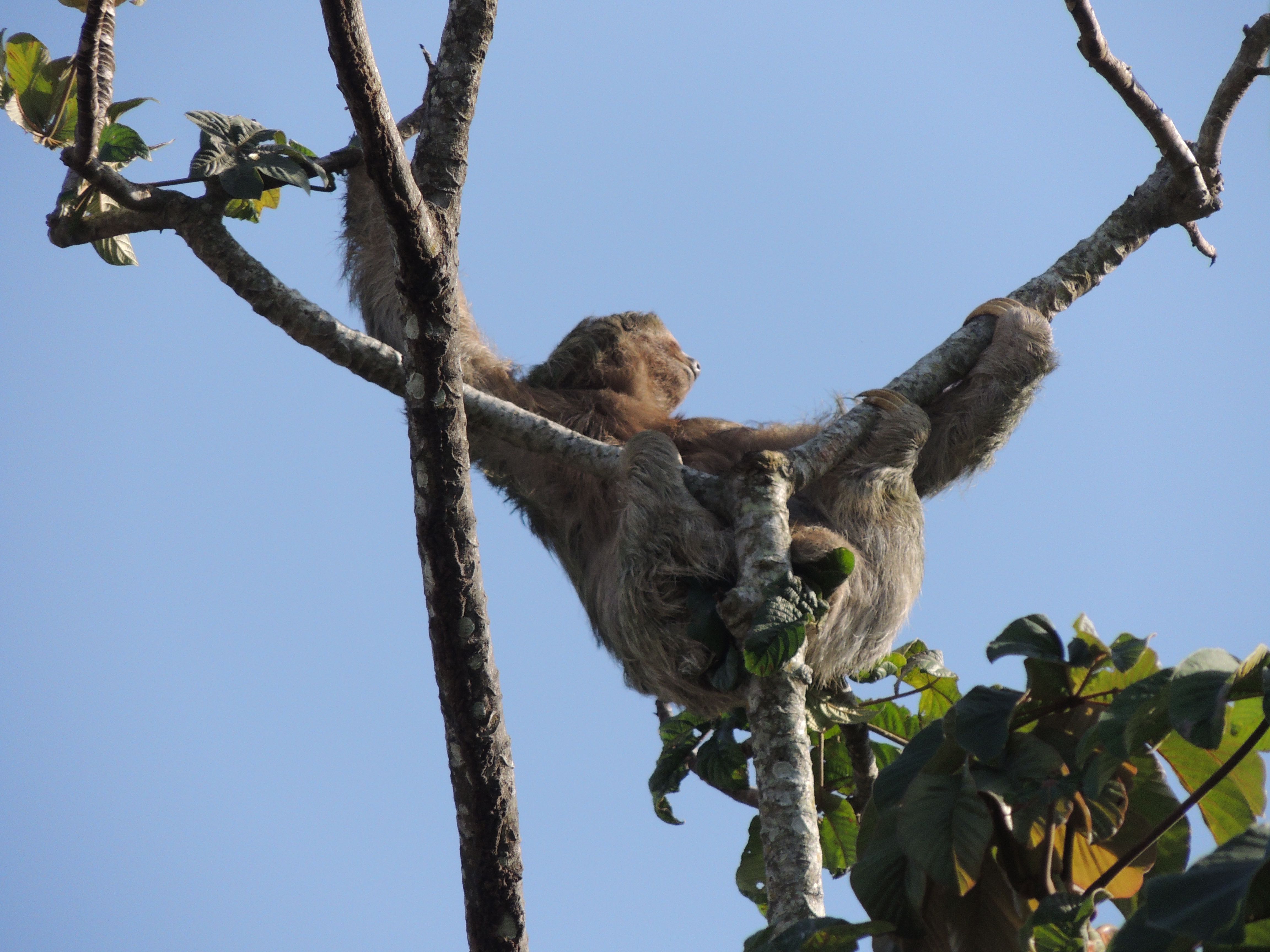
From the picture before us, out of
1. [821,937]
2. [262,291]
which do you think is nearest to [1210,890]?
[821,937]

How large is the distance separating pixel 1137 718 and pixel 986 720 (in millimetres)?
509

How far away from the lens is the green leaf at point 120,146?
16.3 ft

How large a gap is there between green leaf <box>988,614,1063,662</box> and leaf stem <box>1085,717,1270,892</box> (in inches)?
21.9

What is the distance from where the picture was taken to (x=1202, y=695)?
298 cm

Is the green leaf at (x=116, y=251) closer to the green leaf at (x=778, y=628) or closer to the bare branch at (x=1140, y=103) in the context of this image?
the green leaf at (x=778, y=628)

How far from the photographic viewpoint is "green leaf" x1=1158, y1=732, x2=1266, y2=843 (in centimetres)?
384

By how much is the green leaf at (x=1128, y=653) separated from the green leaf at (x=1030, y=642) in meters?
0.16

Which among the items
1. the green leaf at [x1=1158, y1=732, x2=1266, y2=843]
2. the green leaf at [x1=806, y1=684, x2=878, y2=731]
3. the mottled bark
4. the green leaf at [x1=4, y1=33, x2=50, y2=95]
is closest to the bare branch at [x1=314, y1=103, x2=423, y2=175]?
the green leaf at [x1=4, y1=33, x2=50, y2=95]

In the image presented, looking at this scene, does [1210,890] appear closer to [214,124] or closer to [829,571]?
[829,571]

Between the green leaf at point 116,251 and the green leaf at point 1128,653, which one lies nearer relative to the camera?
the green leaf at point 1128,653

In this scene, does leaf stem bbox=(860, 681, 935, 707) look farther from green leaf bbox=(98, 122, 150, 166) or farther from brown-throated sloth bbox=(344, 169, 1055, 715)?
green leaf bbox=(98, 122, 150, 166)

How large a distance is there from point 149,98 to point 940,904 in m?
4.61

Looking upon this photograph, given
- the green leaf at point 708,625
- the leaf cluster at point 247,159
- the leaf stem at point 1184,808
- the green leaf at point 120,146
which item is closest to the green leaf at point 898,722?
the green leaf at point 708,625

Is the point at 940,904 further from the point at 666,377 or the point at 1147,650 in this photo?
the point at 666,377
